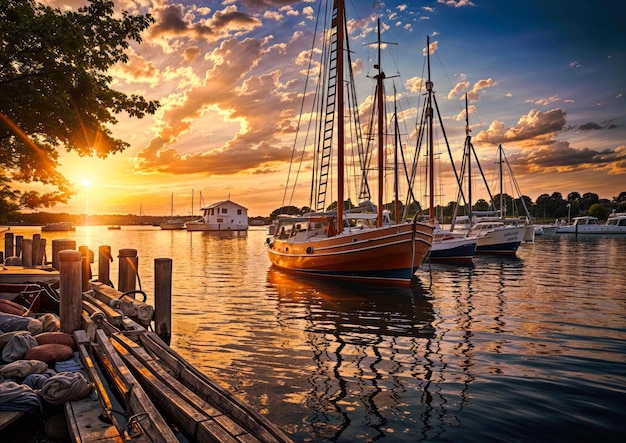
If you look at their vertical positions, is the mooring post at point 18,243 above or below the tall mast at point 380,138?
below

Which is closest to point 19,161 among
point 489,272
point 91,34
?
point 91,34

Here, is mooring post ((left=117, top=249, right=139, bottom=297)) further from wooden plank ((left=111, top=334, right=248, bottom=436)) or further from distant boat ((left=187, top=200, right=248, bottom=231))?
distant boat ((left=187, top=200, right=248, bottom=231))

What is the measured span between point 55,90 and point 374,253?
14.3 meters

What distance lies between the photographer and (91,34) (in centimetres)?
1188

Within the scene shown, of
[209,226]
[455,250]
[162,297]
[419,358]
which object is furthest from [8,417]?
[209,226]

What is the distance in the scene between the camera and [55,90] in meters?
11.4

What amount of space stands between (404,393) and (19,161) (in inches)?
553

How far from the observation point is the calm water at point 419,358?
627cm

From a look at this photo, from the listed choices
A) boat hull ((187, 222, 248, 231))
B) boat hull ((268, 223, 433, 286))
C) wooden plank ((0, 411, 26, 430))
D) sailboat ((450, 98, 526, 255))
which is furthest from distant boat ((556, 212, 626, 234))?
wooden plank ((0, 411, 26, 430))

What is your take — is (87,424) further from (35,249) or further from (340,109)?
(340,109)

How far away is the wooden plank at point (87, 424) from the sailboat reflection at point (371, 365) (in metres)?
2.82

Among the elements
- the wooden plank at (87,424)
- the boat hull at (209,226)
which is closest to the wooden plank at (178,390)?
the wooden plank at (87,424)

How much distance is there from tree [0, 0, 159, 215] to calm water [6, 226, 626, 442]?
21.9ft

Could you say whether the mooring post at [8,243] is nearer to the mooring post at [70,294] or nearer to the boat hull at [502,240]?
the mooring post at [70,294]
